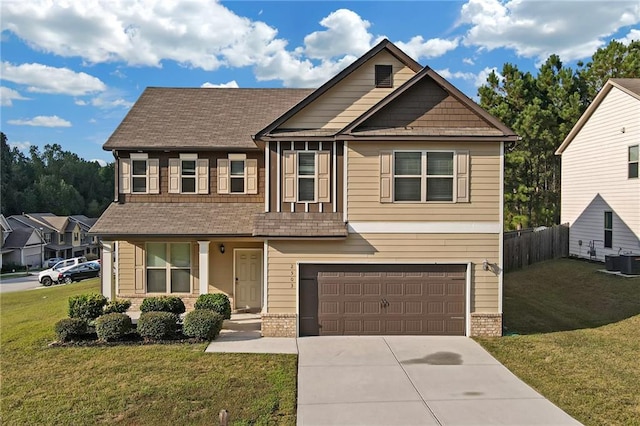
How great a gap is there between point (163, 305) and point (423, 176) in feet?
27.6

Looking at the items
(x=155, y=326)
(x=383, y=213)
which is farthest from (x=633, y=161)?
(x=155, y=326)

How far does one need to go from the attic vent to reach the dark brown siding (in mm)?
4755

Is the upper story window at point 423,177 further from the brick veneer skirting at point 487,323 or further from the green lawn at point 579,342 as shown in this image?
the green lawn at point 579,342

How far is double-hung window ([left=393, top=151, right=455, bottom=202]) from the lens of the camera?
12.1m

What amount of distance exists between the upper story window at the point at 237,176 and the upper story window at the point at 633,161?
52.0 ft

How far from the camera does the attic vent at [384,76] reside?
1311cm

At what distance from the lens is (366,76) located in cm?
1302

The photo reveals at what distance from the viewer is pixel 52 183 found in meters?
74.4

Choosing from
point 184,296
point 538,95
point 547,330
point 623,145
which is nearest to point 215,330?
point 184,296

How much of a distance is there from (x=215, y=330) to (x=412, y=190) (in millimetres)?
6573

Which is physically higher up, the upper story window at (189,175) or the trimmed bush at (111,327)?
the upper story window at (189,175)

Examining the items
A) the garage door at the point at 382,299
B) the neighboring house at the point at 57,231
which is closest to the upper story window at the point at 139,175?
the garage door at the point at 382,299

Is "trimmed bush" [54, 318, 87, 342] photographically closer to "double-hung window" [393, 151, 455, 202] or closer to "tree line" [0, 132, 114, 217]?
"double-hung window" [393, 151, 455, 202]

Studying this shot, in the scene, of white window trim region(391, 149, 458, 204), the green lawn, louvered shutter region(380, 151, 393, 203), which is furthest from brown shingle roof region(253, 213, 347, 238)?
the green lawn
